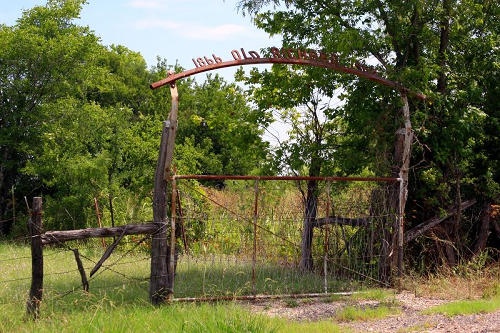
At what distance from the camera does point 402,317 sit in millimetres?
8617

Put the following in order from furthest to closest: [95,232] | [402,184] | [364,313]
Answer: [402,184], [364,313], [95,232]

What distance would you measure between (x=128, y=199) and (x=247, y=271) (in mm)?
7277

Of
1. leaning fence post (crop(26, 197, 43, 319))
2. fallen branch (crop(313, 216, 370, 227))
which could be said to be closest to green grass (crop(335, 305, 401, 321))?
fallen branch (crop(313, 216, 370, 227))

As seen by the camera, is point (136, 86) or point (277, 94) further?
point (136, 86)

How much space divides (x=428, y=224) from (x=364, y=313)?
4.25 m

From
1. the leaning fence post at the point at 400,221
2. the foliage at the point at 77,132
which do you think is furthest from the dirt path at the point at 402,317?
the foliage at the point at 77,132

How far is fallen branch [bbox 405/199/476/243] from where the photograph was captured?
12.2 m

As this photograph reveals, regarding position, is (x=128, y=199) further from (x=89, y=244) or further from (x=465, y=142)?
(x=465, y=142)

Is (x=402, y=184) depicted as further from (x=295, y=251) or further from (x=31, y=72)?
(x=31, y=72)

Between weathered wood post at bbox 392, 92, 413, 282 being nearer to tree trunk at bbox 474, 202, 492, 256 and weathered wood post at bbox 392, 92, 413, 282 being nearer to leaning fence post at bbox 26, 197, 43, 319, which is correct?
tree trunk at bbox 474, 202, 492, 256

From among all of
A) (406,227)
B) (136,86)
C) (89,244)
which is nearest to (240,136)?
(406,227)

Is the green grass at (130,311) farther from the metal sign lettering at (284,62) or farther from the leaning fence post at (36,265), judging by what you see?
the metal sign lettering at (284,62)

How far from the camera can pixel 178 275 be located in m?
10.8

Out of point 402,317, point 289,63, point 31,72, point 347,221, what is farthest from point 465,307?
point 31,72
